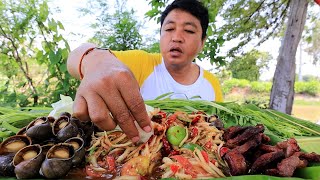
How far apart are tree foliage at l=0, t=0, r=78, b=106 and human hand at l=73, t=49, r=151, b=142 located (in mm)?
2704

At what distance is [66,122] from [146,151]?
0.36 meters

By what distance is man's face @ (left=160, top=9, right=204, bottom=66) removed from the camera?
2.88m

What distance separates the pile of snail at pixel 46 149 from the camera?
3.14 feet

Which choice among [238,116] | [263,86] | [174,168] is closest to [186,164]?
[174,168]

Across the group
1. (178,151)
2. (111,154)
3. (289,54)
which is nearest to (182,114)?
(178,151)

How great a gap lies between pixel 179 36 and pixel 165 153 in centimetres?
181

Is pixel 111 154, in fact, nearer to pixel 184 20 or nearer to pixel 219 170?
pixel 219 170

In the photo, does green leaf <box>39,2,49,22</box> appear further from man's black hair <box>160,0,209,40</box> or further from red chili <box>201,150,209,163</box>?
red chili <box>201,150,209,163</box>

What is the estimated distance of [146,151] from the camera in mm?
1183

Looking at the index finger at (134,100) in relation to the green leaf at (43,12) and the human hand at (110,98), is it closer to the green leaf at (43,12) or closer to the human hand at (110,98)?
the human hand at (110,98)

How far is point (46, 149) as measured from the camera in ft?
3.54

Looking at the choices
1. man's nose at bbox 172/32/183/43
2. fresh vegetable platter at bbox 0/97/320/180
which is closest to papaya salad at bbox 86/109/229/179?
fresh vegetable platter at bbox 0/97/320/180

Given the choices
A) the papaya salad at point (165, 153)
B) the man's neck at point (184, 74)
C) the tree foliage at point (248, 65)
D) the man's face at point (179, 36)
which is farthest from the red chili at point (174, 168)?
the tree foliage at point (248, 65)

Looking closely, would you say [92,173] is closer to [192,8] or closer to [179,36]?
[179,36]
